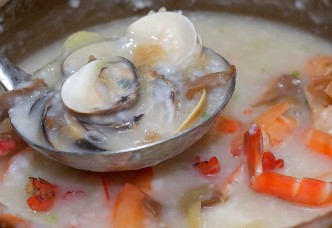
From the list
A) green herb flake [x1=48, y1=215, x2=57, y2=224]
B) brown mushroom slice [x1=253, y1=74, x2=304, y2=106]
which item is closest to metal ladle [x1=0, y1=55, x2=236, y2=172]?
green herb flake [x1=48, y1=215, x2=57, y2=224]

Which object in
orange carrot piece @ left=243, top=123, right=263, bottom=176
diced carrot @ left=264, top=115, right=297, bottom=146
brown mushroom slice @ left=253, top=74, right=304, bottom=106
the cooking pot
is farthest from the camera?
the cooking pot

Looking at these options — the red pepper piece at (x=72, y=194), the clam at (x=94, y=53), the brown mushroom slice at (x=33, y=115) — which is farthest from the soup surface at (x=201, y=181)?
the clam at (x=94, y=53)

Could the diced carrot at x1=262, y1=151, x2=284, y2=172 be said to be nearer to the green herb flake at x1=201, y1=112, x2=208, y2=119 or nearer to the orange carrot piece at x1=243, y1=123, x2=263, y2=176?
the orange carrot piece at x1=243, y1=123, x2=263, y2=176

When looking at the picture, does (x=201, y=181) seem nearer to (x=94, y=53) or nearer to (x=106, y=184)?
(x=106, y=184)

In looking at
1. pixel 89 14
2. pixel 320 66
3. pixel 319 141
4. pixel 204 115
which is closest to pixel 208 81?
pixel 204 115

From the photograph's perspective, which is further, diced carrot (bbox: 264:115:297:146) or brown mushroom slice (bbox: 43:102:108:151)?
diced carrot (bbox: 264:115:297:146)

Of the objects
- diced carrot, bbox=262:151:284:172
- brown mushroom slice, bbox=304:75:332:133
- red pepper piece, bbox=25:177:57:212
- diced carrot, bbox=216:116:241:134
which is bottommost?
red pepper piece, bbox=25:177:57:212
